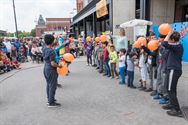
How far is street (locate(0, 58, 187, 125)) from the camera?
4.65m

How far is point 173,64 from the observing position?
4.63m

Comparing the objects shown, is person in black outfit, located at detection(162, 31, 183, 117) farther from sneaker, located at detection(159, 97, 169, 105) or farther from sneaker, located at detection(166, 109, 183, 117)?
sneaker, located at detection(159, 97, 169, 105)

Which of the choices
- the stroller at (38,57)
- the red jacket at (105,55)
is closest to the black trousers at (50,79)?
the red jacket at (105,55)

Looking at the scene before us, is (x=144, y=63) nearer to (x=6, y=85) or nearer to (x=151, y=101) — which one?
(x=151, y=101)

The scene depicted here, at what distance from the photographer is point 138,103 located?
18.5ft

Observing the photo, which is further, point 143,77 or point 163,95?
point 143,77

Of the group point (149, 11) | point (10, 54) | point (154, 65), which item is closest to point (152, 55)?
point (154, 65)

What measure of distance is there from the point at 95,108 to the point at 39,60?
1109 cm

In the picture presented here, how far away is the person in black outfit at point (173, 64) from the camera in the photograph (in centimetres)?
451

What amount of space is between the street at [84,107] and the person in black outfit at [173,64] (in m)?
0.28

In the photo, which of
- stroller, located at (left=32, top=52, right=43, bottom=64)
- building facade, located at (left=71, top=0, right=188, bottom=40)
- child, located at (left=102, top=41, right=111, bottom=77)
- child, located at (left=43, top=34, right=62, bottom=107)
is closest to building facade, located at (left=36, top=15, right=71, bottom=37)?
stroller, located at (left=32, top=52, right=43, bottom=64)

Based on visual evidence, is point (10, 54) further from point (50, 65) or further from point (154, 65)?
point (154, 65)

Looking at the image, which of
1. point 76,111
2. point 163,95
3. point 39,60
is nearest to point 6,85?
point 76,111

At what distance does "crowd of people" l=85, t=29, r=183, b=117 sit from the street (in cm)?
31
